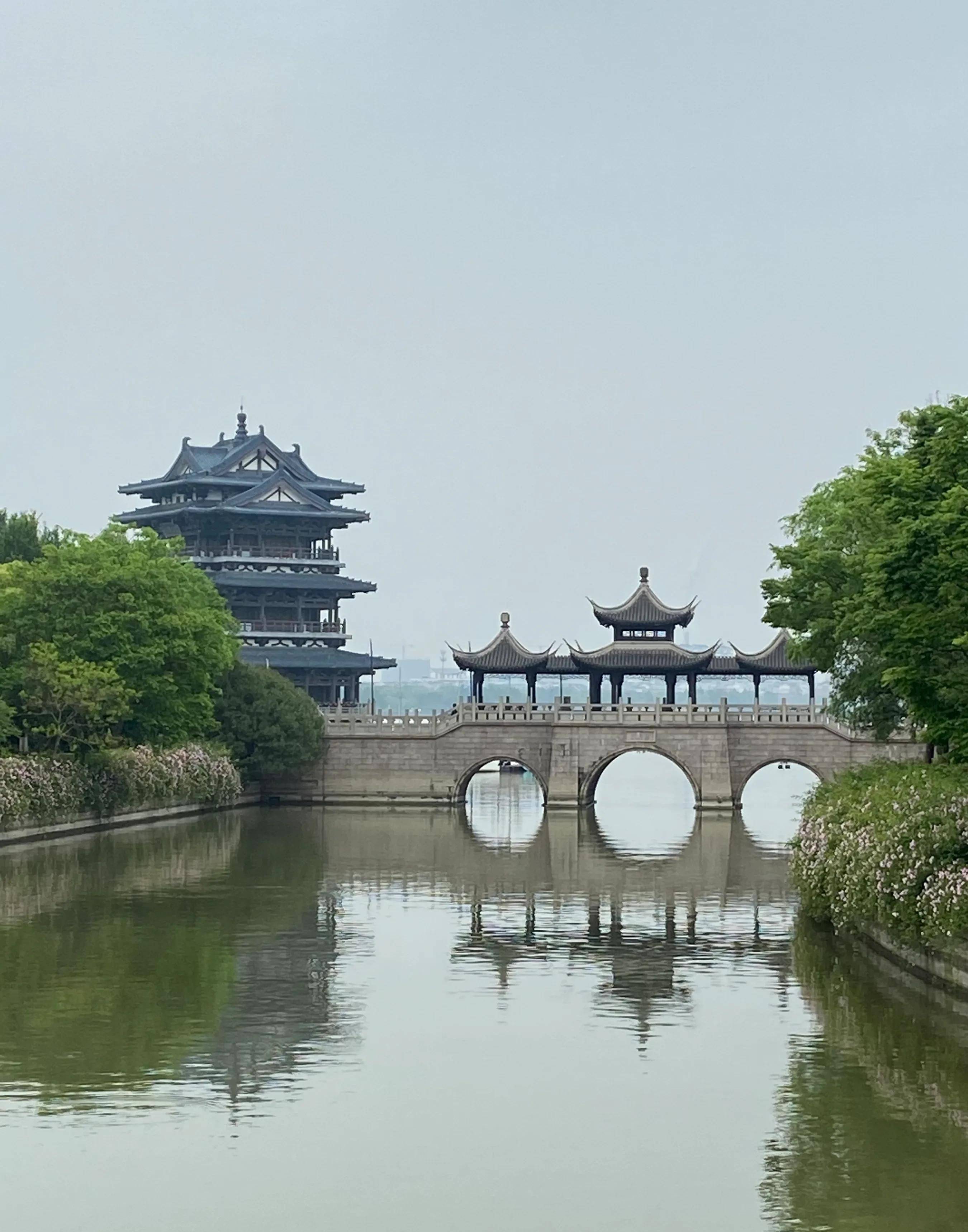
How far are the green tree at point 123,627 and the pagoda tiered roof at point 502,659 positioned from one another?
14.1 m

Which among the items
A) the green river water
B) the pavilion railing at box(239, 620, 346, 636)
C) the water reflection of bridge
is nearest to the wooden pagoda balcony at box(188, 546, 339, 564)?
the pavilion railing at box(239, 620, 346, 636)

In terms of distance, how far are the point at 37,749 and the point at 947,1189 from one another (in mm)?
39890

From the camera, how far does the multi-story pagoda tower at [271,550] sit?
8194 cm

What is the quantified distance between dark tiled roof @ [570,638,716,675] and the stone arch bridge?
6.05 feet

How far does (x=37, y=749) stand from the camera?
5409 cm

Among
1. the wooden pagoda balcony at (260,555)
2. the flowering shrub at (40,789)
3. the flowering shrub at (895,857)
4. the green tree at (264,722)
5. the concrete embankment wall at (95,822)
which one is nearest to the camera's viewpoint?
the flowering shrub at (895,857)

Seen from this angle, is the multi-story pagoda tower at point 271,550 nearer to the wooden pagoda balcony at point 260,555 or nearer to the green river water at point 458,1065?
the wooden pagoda balcony at point 260,555

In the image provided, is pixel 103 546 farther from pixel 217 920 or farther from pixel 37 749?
pixel 217 920

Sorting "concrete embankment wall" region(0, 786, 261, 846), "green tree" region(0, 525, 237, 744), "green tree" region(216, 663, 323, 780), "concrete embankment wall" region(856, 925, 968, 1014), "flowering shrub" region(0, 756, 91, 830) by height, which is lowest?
"concrete embankment wall" region(856, 925, 968, 1014)

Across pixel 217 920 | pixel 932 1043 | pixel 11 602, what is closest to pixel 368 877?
pixel 217 920

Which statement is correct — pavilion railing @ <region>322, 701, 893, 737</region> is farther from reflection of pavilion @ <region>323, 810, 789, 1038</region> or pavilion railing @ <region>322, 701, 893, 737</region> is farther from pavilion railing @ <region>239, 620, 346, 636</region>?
pavilion railing @ <region>239, 620, 346, 636</region>

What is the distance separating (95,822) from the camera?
175 feet

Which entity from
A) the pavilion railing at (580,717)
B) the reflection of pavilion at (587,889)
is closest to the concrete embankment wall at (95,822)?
the reflection of pavilion at (587,889)

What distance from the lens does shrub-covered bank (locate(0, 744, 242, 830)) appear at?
159 feet
